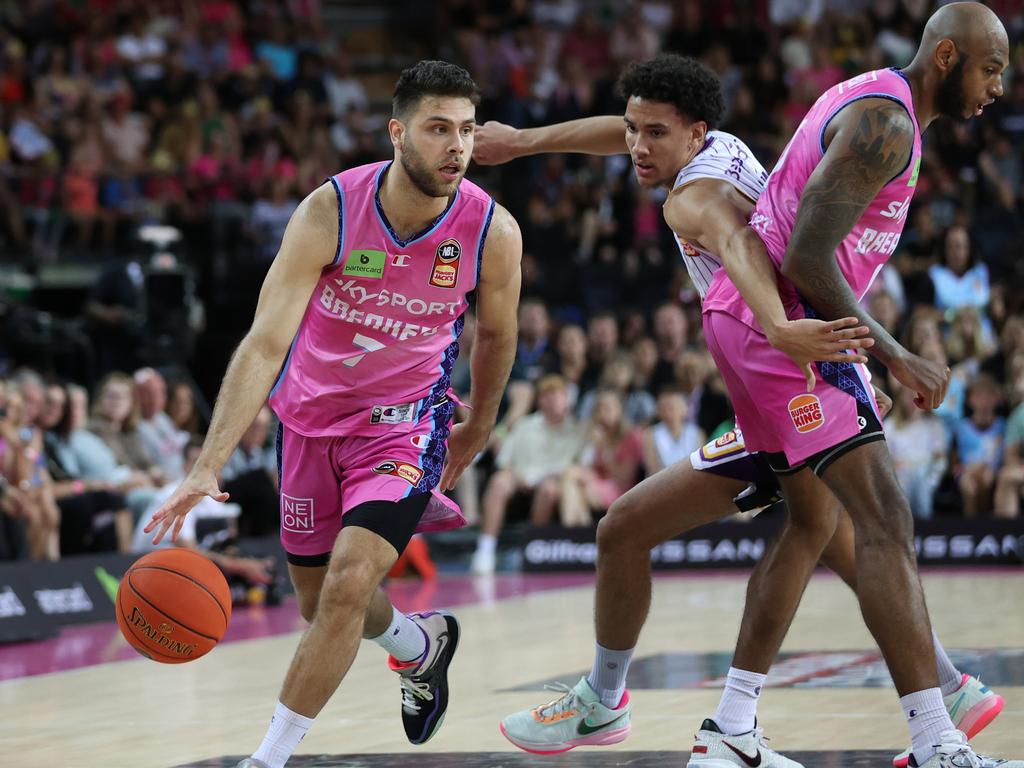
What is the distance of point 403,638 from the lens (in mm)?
5773

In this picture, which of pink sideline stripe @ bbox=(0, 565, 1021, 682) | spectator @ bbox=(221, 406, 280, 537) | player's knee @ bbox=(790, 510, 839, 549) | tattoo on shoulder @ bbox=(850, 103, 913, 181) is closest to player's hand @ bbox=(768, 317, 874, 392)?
tattoo on shoulder @ bbox=(850, 103, 913, 181)

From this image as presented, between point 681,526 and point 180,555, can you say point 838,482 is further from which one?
point 180,555

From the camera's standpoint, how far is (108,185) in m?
17.2

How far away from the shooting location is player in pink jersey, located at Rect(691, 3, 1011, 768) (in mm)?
A: 4738

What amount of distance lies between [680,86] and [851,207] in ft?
2.79

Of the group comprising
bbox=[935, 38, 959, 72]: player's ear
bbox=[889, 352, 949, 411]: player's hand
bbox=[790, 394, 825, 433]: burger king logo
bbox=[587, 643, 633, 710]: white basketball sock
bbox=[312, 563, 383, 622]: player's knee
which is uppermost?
bbox=[935, 38, 959, 72]: player's ear

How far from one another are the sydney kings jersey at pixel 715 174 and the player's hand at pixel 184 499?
1742mm

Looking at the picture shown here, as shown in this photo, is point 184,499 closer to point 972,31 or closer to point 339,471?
point 339,471

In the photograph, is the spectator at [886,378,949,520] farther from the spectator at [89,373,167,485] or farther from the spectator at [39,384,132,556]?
the spectator at [39,384,132,556]

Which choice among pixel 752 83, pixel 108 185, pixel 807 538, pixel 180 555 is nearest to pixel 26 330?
pixel 108 185

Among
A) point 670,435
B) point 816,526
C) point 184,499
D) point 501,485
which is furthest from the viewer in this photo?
point 501,485

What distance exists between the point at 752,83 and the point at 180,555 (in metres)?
13.8

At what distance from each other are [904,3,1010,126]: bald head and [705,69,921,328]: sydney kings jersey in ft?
0.30

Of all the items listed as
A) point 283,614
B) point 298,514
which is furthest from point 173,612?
point 283,614
